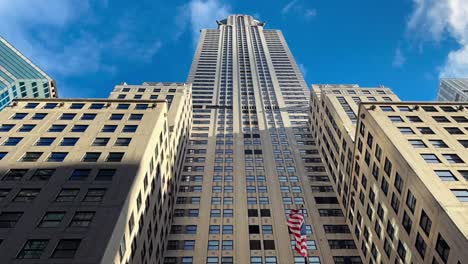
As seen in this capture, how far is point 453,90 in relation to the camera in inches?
6609

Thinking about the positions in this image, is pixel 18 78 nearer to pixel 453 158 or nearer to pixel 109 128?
pixel 109 128

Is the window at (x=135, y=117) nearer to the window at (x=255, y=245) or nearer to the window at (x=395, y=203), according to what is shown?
the window at (x=255, y=245)

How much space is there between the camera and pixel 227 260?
5325 cm

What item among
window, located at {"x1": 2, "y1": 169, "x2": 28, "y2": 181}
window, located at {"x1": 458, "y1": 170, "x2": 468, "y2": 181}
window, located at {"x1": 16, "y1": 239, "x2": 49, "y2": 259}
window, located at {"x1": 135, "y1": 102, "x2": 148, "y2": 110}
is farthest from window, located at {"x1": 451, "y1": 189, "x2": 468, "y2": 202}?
window, located at {"x1": 2, "y1": 169, "x2": 28, "y2": 181}

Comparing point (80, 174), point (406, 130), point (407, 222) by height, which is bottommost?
point (407, 222)

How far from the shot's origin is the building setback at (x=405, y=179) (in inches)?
1354

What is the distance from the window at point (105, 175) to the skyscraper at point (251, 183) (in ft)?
66.2

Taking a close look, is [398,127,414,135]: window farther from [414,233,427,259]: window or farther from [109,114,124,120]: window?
[109,114,124,120]: window

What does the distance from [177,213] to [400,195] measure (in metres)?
36.1

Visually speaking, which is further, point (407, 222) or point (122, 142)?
point (122, 142)

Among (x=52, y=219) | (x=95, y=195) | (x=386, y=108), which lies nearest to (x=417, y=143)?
(x=386, y=108)

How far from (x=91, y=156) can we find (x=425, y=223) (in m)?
35.9

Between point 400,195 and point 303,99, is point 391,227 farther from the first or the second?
point 303,99

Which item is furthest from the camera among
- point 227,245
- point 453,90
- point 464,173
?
point 453,90
